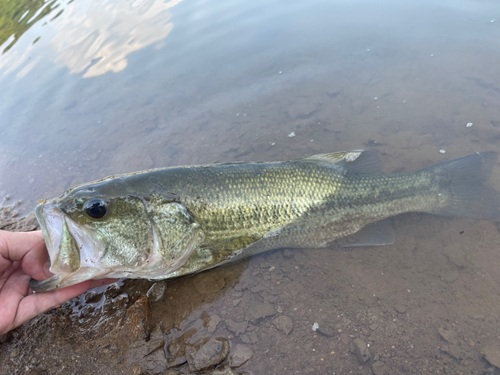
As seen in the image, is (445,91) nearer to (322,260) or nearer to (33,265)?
(322,260)

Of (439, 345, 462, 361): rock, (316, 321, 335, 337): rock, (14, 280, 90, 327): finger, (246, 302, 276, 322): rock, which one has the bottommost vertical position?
(439, 345, 462, 361): rock

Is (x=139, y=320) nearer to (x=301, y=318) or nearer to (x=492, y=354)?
(x=301, y=318)

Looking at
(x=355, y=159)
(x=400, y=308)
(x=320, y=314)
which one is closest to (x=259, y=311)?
(x=320, y=314)

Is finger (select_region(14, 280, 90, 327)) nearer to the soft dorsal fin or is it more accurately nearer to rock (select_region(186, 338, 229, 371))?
rock (select_region(186, 338, 229, 371))

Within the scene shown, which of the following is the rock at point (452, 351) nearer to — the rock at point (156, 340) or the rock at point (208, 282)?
the rock at point (208, 282)

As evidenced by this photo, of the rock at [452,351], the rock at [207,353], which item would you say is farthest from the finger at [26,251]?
the rock at [452,351]

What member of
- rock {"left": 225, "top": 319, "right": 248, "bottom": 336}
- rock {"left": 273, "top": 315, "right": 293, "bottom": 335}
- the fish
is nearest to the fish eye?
the fish
